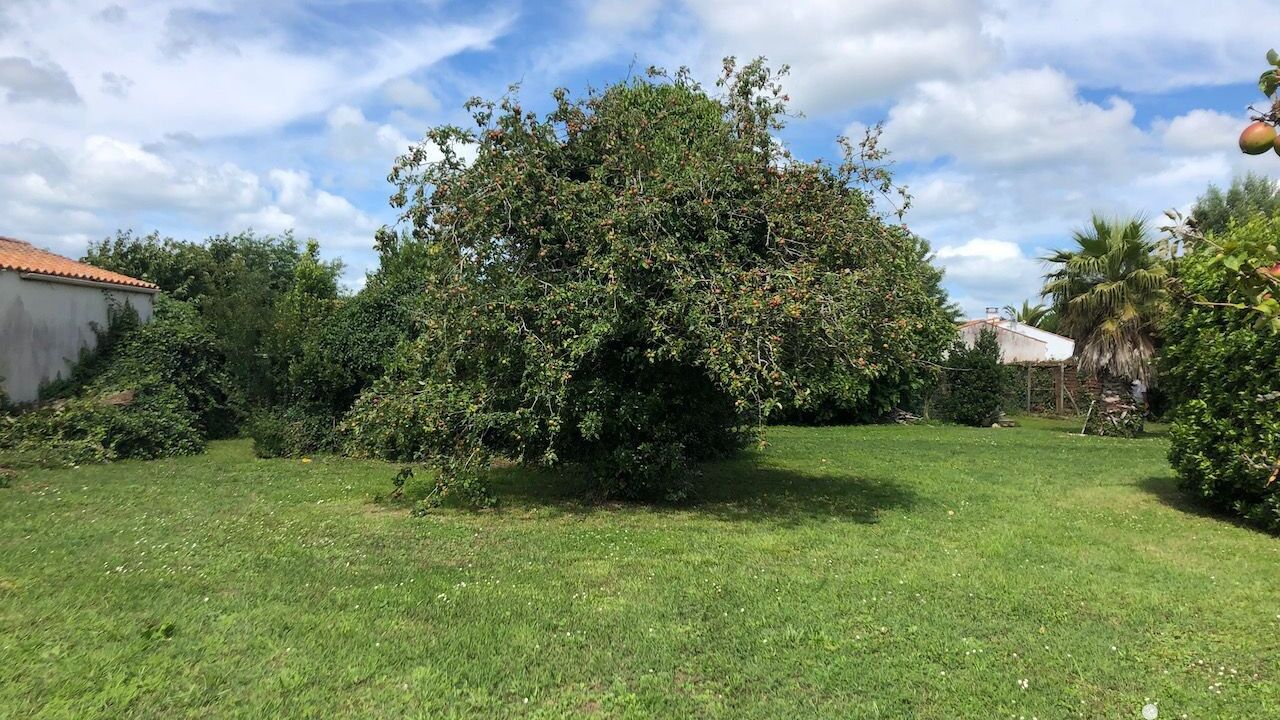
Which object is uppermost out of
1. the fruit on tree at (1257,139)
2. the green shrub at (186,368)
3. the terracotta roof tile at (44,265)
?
the terracotta roof tile at (44,265)

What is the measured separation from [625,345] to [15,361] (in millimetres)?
12354

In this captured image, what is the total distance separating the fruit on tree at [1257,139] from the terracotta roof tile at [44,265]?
58.0ft

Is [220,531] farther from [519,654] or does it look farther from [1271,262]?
[1271,262]

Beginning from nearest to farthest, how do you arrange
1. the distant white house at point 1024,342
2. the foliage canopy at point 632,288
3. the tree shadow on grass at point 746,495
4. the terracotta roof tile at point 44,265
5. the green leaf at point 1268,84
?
the green leaf at point 1268,84 → the foliage canopy at point 632,288 → the tree shadow on grass at point 746,495 → the terracotta roof tile at point 44,265 → the distant white house at point 1024,342

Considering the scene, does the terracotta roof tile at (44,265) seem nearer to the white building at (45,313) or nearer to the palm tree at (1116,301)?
the white building at (45,313)

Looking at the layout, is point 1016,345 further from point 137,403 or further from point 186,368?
point 137,403

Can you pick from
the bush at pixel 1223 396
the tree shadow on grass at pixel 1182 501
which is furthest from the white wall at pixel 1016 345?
the bush at pixel 1223 396

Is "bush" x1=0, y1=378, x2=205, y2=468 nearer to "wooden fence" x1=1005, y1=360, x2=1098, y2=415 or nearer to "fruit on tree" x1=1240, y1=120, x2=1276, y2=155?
"fruit on tree" x1=1240, y1=120, x2=1276, y2=155

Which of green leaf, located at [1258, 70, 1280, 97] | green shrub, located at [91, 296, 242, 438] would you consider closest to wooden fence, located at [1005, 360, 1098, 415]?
green shrub, located at [91, 296, 242, 438]

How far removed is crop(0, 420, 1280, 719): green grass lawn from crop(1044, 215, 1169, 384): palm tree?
965cm

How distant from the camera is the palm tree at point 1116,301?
686 inches

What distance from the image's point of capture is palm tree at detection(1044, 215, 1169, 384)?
17422 millimetres

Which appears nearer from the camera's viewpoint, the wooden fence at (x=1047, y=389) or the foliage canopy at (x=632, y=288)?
the foliage canopy at (x=632, y=288)

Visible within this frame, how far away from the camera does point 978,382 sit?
21.3 meters
